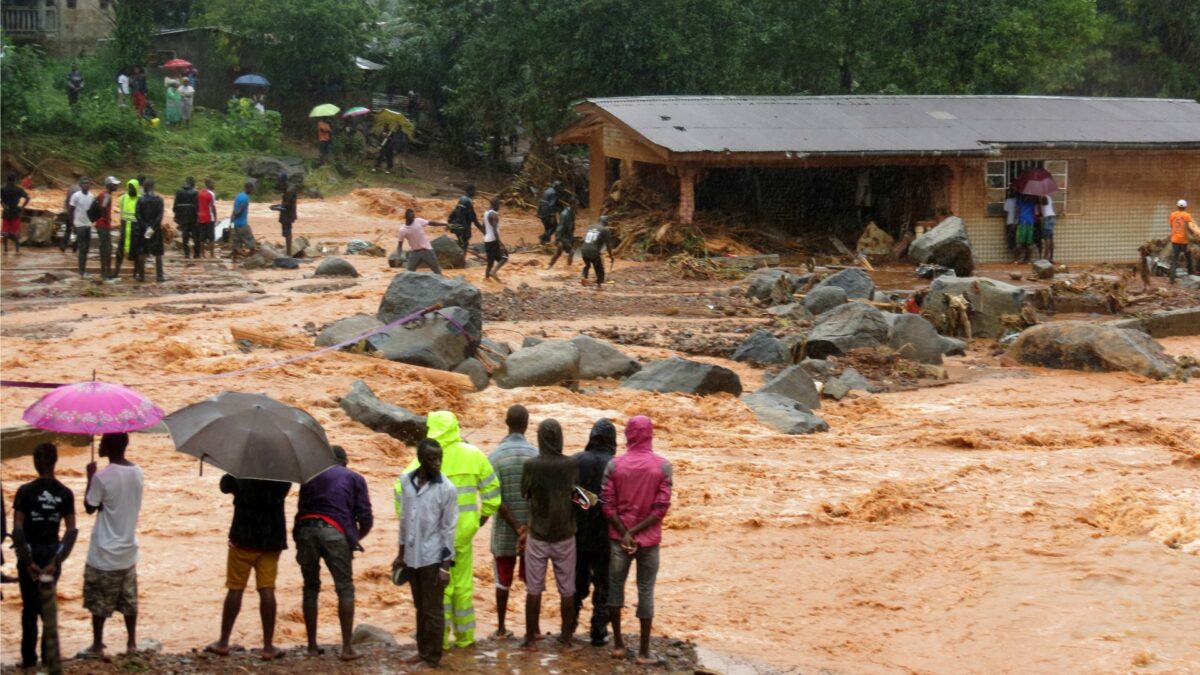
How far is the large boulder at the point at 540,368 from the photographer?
16547 millimetres

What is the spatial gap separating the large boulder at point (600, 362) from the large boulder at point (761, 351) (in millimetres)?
2142

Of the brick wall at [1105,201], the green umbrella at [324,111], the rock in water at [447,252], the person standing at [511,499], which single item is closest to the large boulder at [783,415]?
the person standing at [511,499]

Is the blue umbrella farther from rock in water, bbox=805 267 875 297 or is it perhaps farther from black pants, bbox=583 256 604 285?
rock in water, bbox=805 267 875 297

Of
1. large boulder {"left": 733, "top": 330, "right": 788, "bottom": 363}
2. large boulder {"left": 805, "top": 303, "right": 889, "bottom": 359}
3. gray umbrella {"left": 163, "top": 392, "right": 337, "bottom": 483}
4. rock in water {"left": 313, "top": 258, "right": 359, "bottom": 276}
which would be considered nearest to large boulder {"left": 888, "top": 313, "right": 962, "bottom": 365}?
large boulder {"left": 805, "top": 303, "right": 889, "bottom": 359}

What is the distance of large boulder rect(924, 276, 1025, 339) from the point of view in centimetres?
2175

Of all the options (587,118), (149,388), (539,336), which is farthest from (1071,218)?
(149,388)

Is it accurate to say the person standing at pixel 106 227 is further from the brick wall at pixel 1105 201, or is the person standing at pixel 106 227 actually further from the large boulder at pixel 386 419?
the brick wall at pixel 1105 201

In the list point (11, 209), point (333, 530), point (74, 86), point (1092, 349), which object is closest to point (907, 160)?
point (1092, 349)

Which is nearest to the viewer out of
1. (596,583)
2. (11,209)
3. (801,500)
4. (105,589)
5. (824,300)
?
(105,589)

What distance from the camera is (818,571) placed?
1112cm

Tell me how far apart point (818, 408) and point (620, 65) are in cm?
2134

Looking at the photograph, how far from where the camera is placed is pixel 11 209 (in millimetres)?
24750

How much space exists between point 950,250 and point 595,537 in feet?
64.0

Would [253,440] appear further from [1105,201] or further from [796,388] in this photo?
[1105,201]
